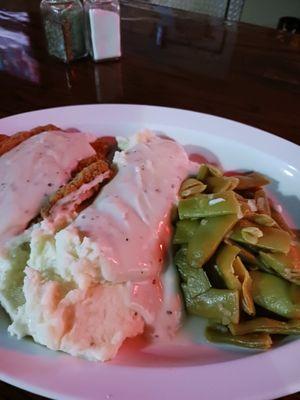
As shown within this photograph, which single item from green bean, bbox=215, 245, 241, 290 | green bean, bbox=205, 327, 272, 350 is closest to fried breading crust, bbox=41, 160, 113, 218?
green bean, bbox=215, 245, 241, 290

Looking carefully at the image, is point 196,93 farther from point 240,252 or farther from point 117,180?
point 240,252

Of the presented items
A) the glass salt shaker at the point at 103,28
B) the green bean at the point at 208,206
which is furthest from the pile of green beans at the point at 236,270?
the glass salt shaker at the point at 103,28

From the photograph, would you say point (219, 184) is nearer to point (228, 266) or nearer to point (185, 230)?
point (185, 230)

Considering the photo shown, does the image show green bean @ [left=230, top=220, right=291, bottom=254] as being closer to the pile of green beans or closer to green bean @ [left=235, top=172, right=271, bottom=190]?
the pile of green beans

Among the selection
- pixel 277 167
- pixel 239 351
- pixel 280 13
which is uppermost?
pixel 277 167

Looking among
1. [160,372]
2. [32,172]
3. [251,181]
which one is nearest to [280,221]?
[251,181]

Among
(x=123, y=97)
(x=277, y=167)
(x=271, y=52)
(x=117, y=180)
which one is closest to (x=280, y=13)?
(x=271, y=52)

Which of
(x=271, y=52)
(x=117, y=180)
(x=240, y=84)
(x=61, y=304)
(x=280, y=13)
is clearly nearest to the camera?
(x=61, y=304)
